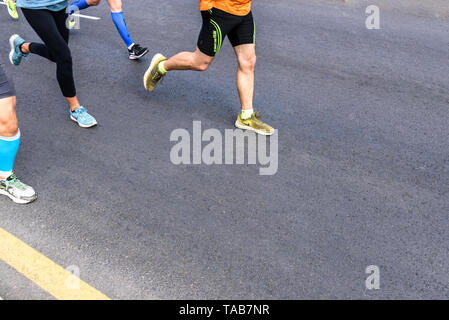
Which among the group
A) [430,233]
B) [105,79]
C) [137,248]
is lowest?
[430,233]

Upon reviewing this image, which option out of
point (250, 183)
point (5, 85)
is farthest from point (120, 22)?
point (250, 183)

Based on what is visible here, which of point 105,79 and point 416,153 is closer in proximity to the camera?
point 416,153

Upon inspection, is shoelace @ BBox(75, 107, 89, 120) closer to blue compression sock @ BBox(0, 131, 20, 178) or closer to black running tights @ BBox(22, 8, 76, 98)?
black running tights @ BBox(22, 8, 76, 98)

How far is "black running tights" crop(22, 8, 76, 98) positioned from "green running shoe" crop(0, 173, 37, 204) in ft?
3.83

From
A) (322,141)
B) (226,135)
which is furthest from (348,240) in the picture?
(226,135)

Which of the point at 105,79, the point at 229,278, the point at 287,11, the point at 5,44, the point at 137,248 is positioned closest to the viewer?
the point at 229,278

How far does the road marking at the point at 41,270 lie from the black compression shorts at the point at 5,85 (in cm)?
93

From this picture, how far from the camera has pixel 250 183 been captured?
3.51 m

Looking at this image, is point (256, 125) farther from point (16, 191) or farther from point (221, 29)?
point (16, 191)

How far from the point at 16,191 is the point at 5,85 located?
31.2 inches

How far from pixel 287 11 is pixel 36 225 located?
628cm

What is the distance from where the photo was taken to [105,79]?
5301 millimetres
